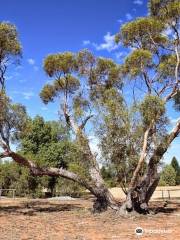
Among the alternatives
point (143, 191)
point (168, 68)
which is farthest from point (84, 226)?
point (168, 68)

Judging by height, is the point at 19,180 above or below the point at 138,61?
below

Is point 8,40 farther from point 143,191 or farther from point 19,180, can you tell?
point 19,180

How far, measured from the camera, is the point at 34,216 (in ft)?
74.6

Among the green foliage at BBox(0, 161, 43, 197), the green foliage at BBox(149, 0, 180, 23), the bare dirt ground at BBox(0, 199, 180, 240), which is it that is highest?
the green foliage at BBox(149, 0, 180, 23)

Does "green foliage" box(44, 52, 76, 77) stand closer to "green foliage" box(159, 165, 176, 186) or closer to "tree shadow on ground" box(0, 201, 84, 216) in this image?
"tree shadow on ground" box(0, 201, 84, 216)

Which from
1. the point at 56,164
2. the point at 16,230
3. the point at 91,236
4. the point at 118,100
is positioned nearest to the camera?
the point at 91,236

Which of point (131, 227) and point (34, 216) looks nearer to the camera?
point (131, 227)

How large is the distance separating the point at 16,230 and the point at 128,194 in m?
6.79

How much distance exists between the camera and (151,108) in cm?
2158

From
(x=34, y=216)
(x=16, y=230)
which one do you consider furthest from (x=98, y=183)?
(x=16, y=230)

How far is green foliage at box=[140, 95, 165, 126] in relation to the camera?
21.5m

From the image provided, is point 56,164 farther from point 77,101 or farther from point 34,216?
point 34,216

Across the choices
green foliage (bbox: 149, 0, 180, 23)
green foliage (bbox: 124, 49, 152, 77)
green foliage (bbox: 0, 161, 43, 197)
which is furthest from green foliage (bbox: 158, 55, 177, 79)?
green foliage (bbox: 0, 161, 43, 197)

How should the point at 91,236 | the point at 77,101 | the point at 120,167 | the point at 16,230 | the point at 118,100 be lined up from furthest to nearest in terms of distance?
the point at 77,101 → the point at 118,100 → the point at 120,167 → the point at 16,230 → the point at 91,236
